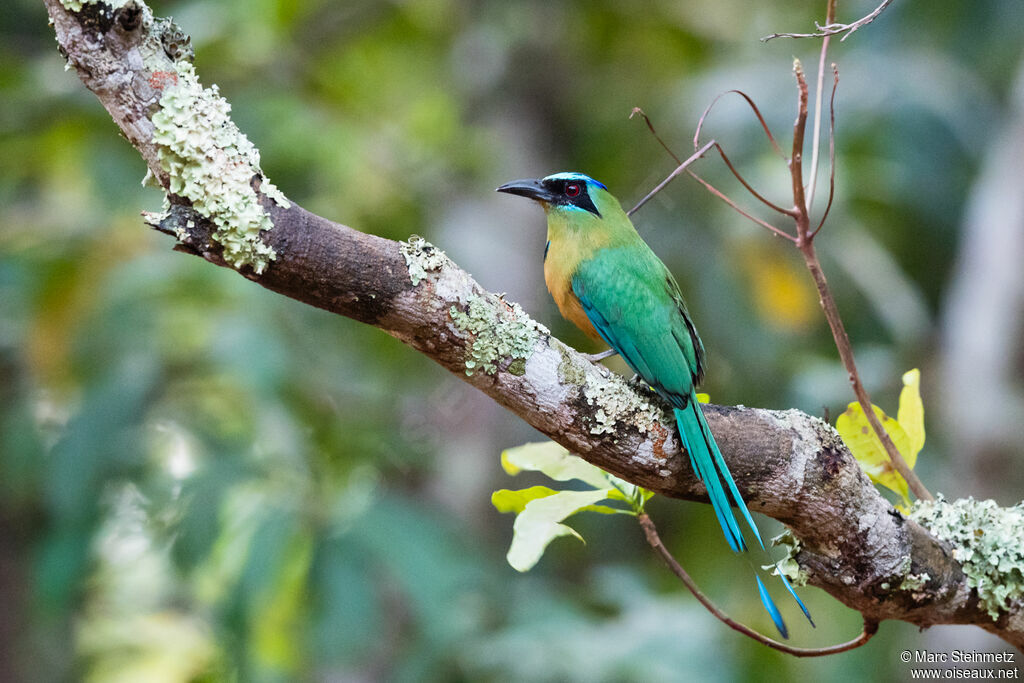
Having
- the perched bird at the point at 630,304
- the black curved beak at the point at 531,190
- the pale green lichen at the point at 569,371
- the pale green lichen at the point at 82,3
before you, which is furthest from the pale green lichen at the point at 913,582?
the pale green lichen at the point at 82,3

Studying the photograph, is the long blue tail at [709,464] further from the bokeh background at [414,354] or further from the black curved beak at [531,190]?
the bokeh background at [414,354]

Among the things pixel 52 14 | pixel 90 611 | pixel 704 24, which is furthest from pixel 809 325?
pixel 52 14

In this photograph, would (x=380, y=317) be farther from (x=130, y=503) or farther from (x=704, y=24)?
(x=704, y=24)

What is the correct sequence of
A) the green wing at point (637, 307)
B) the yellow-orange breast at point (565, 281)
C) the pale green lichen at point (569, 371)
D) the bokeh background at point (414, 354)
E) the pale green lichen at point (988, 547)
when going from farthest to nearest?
the bokeh background at point (414, 354) → the yellow-orange breast at point (565, 281) → the green wing at point (637, 307) → the pale green lichen at point (988, 547) → the pale green lichen at point (569, 371)

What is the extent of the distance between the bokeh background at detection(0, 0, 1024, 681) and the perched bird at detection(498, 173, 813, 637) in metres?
1.04

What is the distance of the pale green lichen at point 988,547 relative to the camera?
2072mm

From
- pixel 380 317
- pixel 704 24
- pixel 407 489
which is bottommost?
pixel 380 317

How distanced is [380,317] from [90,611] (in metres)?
4.79

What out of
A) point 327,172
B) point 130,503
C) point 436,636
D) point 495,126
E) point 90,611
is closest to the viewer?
point 436,636

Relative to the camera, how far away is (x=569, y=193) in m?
2.66

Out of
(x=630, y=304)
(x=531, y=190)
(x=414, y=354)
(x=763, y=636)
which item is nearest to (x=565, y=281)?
(x=630, y=304)

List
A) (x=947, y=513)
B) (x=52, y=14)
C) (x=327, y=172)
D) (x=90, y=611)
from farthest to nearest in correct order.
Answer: (x=90, y=611)
(x=327, y=172)
(x=947, y=513)
(x=52, y=14)

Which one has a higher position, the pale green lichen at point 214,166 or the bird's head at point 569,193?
the bird's head at point 569,193

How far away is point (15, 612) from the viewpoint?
532 centimetres
